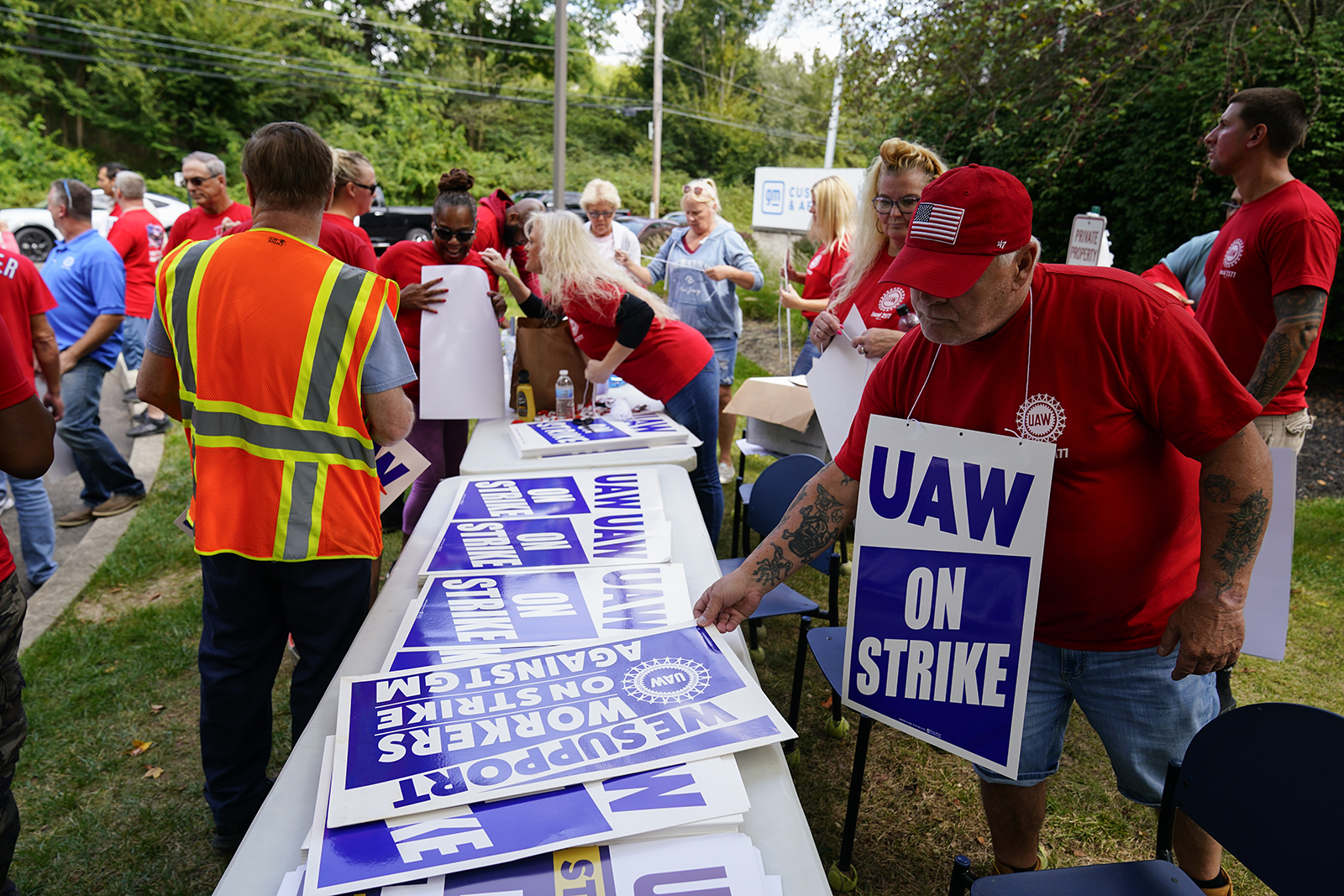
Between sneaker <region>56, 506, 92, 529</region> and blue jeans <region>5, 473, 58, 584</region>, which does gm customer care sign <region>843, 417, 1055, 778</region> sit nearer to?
blue jeans <region>5, 473, 58, 584</region>

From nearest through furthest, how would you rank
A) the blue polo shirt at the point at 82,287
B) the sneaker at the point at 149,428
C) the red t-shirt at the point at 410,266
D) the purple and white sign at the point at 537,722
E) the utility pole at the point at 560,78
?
the purple and white sign at the point at 537,722 < the red t-shirt at the point at 410,266 < the utility pole at the point at 560,78 < the blue polo shirt at the point at 82,287 < the sneaker at the point at 149,428

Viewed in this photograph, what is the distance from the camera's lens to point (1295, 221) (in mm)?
2578

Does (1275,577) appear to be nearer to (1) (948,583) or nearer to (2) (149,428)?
(1) (948,583)

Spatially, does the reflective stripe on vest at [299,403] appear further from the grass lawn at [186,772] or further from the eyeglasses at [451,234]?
the eyeglasses at [451,234]

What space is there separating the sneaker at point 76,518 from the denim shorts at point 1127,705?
5325mm

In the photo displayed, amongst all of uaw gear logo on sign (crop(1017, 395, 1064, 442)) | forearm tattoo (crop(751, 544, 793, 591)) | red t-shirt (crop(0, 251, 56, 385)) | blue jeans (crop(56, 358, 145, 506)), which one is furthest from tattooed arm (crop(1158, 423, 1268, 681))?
blue jeans (crop(56, 358, 145, 506))

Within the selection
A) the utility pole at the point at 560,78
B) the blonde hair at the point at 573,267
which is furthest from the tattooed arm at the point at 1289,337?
the utility pole at the point at 560,78

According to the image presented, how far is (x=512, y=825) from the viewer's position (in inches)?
45.6

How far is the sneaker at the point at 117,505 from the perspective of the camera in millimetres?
4773

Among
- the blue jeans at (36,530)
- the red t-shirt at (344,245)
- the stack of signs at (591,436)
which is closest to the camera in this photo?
the stack of signs at (591,436)

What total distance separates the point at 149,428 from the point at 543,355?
15.2ft

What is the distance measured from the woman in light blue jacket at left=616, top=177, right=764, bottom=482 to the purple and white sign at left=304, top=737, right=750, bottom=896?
3919 millimetres

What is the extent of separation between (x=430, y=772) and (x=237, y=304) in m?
1.22

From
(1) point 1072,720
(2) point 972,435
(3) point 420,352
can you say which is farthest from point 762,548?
(3) point 420,352
